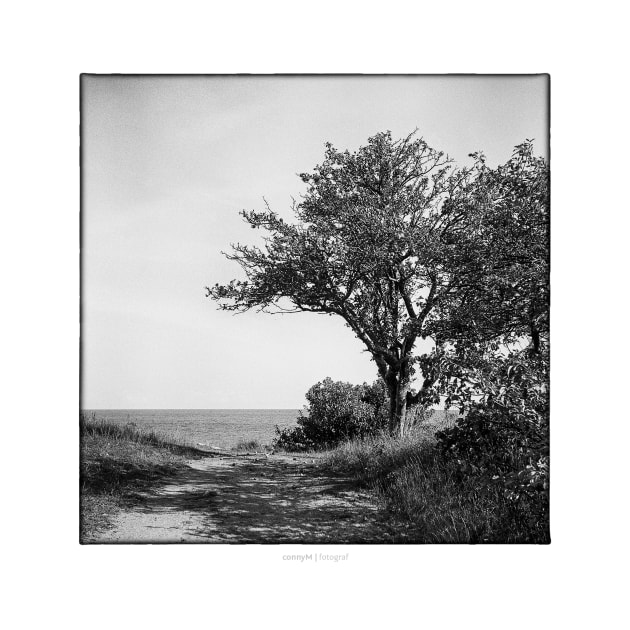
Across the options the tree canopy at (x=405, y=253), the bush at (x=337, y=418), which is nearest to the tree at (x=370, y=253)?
the tree canopy at (x=405, y=253)

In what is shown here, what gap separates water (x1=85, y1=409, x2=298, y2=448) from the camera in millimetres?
5129

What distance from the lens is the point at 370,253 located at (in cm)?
610

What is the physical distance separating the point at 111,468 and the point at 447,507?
299cm

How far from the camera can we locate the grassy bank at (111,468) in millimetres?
4816

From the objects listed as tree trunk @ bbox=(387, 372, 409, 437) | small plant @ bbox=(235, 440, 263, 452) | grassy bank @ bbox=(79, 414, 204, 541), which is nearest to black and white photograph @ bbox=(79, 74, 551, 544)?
grassy bank @ bbox=(79, 414, 204, 541)

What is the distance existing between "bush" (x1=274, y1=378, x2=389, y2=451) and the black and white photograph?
72mm

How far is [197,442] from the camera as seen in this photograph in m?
6.36

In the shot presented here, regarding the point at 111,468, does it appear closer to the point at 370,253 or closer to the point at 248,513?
the point at 248,513

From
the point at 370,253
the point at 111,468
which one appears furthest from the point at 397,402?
the point at 111,468
